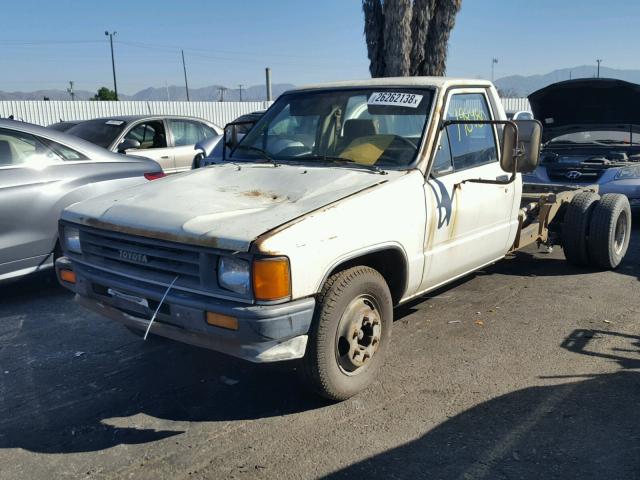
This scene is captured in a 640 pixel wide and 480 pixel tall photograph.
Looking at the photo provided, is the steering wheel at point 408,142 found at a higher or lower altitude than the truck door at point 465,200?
higher

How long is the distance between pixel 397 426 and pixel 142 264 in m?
1.66

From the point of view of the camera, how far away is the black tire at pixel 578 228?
614 cm

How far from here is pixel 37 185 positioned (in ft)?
17.5

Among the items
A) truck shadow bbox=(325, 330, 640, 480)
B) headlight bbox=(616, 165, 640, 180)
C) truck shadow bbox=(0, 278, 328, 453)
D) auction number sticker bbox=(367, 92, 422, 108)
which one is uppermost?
auction number sticker bbox=(367, 92, 422, 108)

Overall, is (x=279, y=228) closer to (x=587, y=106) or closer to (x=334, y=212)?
(x=334, y=212)

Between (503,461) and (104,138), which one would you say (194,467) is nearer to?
(503,461)

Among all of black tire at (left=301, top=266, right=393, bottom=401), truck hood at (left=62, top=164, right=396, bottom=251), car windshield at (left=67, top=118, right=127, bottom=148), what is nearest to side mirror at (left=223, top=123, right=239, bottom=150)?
truck hood at (left=62, top=164, right=396, bottom=251)

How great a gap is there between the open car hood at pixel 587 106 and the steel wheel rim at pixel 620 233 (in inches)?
82.1

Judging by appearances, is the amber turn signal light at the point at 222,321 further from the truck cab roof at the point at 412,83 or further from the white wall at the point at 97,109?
the white wall at the point at 97,109

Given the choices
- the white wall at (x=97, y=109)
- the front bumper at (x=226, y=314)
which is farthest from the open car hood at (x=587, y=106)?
the white wall at (x=97, y=109)

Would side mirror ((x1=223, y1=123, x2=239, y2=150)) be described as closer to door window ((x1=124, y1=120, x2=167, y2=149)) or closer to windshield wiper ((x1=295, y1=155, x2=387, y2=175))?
windshield wiper ((x1=295, y1=155, x2=387, y2=175))

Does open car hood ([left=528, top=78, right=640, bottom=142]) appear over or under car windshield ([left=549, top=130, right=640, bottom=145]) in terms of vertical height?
over

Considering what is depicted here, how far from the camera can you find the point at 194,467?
2.98 meters

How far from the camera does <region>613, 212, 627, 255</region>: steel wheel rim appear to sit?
6.44 meters
